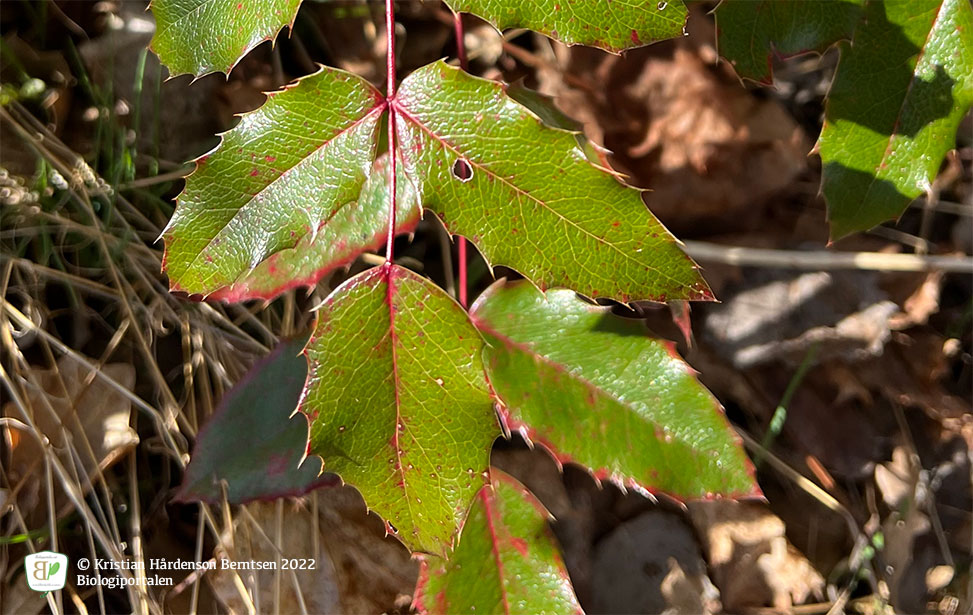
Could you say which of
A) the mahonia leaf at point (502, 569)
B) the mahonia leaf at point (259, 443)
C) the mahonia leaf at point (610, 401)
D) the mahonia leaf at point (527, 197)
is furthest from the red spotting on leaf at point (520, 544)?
the mahonia leaf at point (527, 197)

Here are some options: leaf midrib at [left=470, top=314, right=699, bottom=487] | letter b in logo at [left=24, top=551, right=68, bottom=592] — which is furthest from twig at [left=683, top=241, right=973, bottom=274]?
letter b in logo at [left=24, top=551, right=68, bottom=592]

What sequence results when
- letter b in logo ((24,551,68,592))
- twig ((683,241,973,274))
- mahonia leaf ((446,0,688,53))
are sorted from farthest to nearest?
twig ((683,241,973,274)), letter b in logo ((24,551,68,592)), mahonia leaf ((446,0,688,53))

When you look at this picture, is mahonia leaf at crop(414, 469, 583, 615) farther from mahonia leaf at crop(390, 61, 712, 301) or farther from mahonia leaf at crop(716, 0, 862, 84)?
mahonia leaf at crop(716, 0, 862, 84)

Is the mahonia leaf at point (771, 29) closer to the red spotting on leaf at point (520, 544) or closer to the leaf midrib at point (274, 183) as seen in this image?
the leaf midrib at point (274, 183)

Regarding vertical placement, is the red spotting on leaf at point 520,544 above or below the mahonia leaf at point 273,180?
below

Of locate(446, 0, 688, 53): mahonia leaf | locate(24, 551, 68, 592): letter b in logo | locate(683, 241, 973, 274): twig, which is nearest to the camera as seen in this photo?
locate(446, 0, 688, 53): mahonia leaf

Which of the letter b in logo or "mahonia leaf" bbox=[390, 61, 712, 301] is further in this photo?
the letter b in logo

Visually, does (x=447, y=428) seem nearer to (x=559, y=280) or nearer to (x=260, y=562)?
(x=559, y=280)

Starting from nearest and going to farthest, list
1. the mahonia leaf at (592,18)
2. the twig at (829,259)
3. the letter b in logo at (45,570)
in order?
the mahonia leaf at (592,18)
the letter b in logo at (45,570)
the twig at (829,259)
